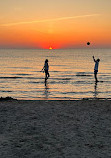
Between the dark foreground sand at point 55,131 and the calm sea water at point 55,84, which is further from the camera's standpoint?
the calm sea water at point 55,84

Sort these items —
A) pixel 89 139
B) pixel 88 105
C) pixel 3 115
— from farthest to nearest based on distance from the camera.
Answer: pixel 88 105 → pixel 3 115 → pixel 89 139

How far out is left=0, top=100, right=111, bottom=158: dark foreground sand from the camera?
18.8ft

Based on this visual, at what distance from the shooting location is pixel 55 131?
7.34 meters

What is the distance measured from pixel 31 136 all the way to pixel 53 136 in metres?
0.70

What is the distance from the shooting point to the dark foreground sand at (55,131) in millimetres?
5719

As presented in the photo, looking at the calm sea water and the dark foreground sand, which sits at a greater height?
the calm sea water

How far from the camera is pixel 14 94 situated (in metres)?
16.7

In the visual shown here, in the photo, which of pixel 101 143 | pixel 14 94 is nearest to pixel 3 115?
pixel 101 143

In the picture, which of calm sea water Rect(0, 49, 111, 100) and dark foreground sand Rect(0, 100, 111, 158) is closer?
dark foreground sand Rect(0, 100, 111, 158)

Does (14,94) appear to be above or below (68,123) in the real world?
above

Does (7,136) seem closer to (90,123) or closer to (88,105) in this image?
(90,123)

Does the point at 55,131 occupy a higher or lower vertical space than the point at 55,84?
lower

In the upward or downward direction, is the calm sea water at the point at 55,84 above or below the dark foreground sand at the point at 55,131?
above

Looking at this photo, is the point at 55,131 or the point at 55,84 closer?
the point at 55,131
